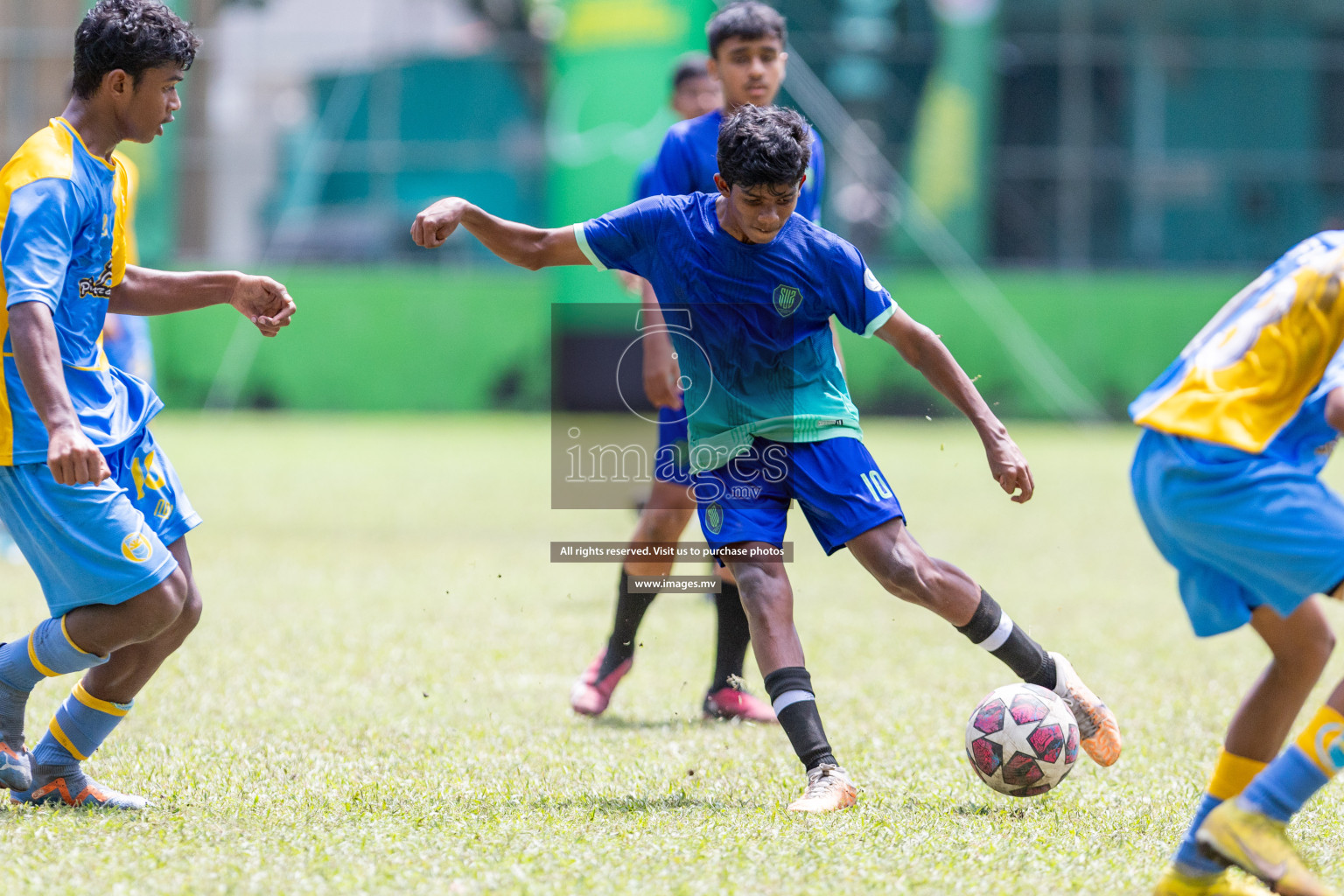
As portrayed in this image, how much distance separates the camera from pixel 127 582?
3717mm

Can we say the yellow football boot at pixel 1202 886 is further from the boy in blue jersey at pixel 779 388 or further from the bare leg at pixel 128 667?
the bare leg at pixel 128 667

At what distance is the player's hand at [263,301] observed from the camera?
4.27 metres

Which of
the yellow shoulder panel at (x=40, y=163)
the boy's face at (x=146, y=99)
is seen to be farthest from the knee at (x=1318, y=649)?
the yellow shoulder panel at (x=40, y=163)

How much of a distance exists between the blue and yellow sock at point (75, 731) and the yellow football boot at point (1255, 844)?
9.16ft

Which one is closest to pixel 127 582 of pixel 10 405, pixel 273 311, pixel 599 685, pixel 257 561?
pixel 10 405

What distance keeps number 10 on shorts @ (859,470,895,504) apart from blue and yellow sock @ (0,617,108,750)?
82.6 inches

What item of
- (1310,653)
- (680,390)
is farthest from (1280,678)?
(680,390)

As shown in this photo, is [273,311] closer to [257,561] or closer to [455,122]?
[257,561]

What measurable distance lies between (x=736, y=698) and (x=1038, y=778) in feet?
5.02

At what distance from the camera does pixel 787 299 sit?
14.1 ft

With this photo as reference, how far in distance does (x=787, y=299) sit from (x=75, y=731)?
2.26 metres

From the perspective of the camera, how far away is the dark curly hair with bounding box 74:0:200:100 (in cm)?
378

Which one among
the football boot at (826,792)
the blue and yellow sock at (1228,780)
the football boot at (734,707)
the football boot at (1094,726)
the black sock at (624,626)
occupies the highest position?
the blue and yellow sock at (1228,780)

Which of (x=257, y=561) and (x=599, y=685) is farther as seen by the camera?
(x=257, y=561)
